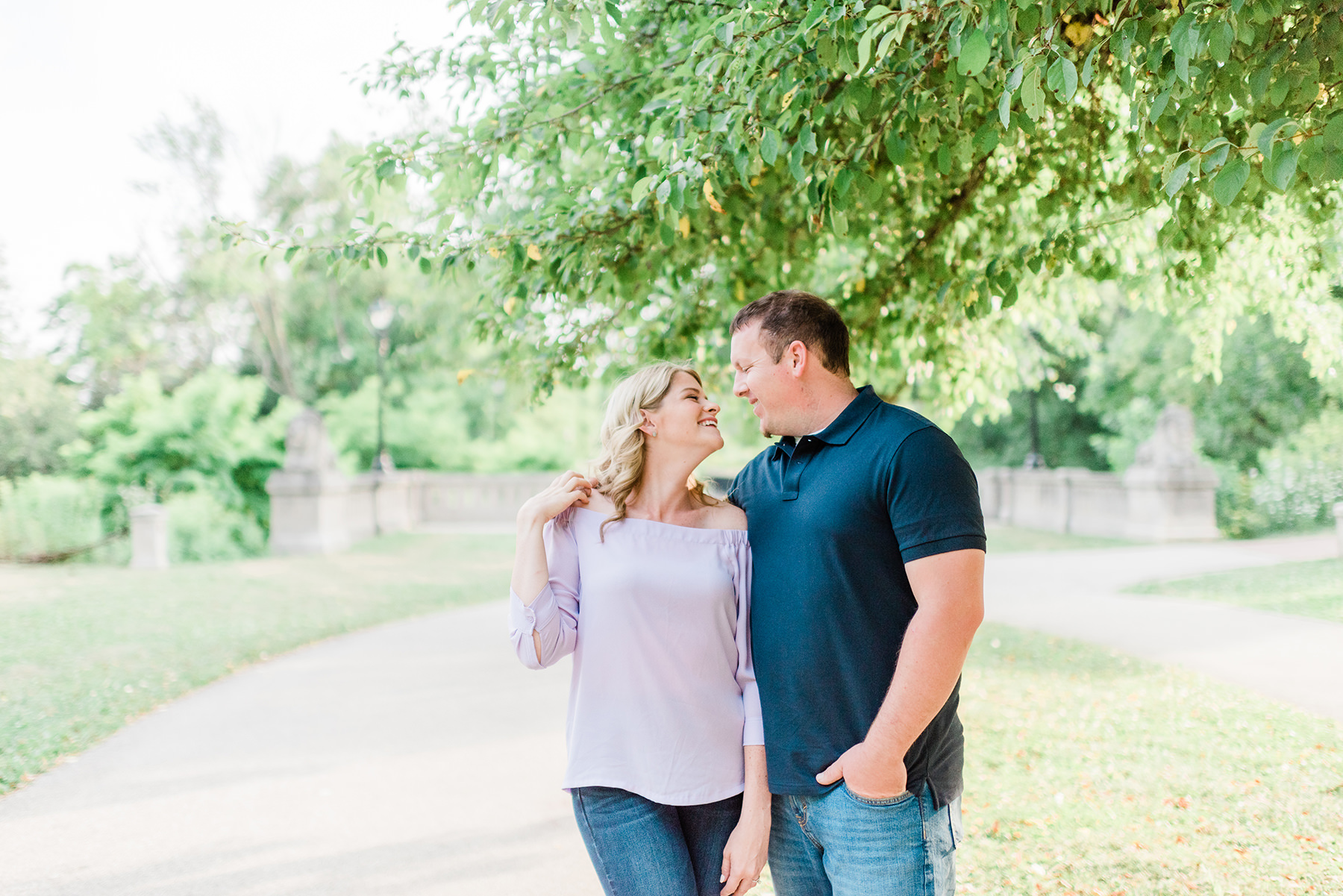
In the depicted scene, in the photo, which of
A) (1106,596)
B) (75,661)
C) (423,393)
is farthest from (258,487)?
(1106,596)

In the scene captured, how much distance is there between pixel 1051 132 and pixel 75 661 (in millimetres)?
9232

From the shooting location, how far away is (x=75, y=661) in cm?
892

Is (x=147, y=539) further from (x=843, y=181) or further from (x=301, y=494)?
(x=843, y=181)

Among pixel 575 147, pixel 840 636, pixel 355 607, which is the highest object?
pixel 575 147

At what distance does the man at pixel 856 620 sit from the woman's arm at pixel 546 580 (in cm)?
47

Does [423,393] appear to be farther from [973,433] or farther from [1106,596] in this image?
[1106,596]

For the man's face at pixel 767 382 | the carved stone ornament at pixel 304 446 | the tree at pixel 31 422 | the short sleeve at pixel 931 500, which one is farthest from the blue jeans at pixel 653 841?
the tree at pixel 31 422

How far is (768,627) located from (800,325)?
0.75 meters

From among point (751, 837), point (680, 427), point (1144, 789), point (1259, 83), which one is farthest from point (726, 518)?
point (1144, 789)

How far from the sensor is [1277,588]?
38.5 ft

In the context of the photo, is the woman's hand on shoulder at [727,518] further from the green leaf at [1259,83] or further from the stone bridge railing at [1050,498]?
the stone bridge railing at [1050,498]

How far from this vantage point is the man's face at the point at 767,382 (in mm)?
2402

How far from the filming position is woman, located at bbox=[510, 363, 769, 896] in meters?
2.30

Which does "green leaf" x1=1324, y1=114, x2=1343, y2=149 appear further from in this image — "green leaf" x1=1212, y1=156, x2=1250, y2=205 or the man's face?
the man's face
